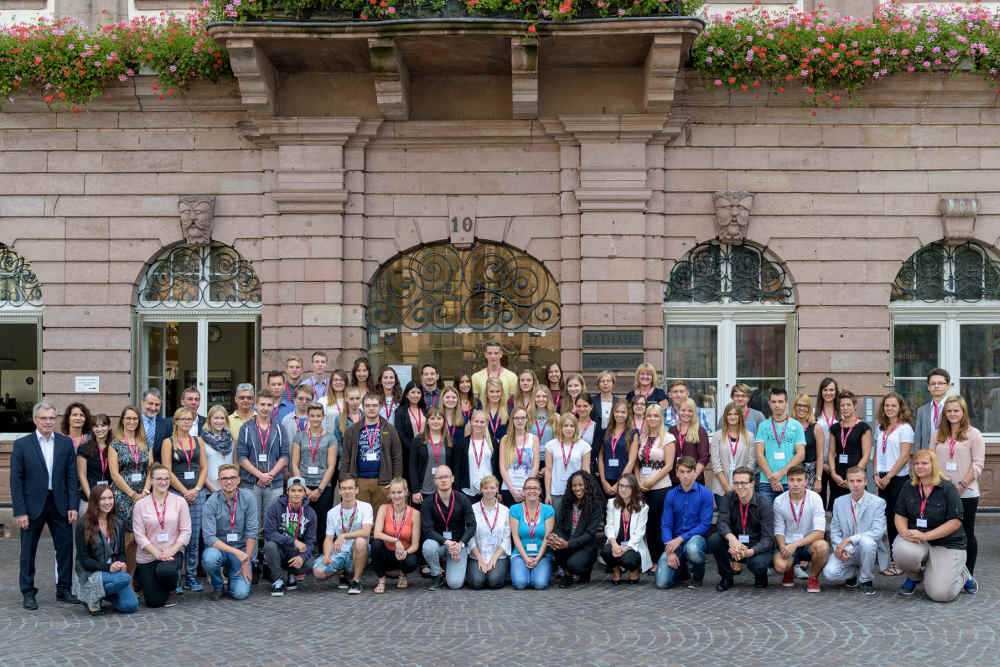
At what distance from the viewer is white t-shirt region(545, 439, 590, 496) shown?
10695mm

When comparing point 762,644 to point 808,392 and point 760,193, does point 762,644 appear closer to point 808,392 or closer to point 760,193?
point 808,392

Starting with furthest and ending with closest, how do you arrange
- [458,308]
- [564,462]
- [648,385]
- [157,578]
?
[458,308], [648,385], [564,462], [157,578]

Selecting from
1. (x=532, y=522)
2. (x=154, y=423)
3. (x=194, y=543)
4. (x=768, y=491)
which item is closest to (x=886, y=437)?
(x=768, y=491)

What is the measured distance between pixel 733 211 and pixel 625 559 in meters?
6.11

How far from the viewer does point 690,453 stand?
1088 centimetres

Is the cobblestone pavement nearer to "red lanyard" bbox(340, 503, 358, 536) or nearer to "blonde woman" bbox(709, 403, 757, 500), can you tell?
"red lanyard" bbox(340, 503, 358, 536)

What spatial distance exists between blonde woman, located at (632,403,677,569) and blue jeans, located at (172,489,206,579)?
4561 millimetres

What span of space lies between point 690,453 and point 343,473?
373 centimetres

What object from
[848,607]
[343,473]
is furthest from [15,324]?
[848,607]

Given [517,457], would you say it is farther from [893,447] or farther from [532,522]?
[893,447]

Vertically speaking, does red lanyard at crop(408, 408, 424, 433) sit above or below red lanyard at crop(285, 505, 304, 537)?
above

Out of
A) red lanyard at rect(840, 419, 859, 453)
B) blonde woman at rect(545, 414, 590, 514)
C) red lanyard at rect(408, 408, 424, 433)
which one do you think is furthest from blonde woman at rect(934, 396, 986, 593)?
red lanyard at rect(408, 408, 424, 433)

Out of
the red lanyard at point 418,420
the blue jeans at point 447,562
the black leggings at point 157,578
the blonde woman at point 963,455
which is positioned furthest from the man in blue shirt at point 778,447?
the black leggings at point 157,578

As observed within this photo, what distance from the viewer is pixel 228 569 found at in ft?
31.9
